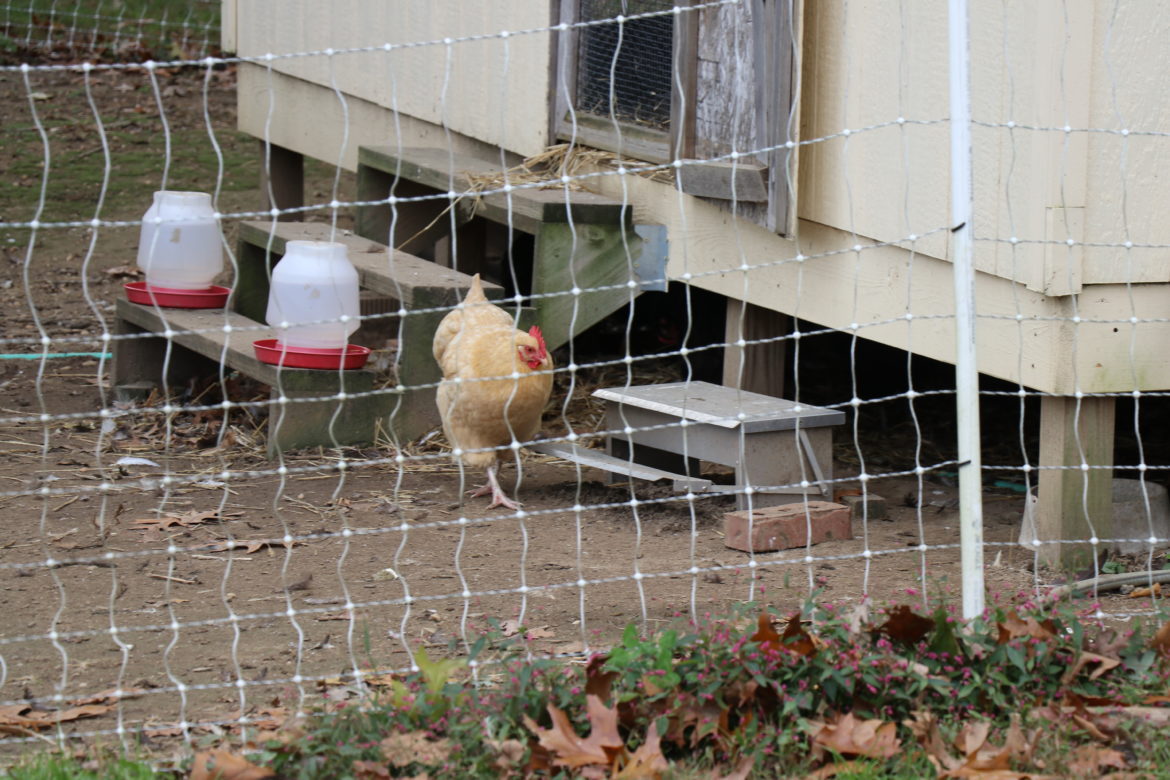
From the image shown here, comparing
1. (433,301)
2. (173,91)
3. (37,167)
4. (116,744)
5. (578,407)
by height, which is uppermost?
(173,91)

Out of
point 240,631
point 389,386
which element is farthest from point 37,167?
point 240,631

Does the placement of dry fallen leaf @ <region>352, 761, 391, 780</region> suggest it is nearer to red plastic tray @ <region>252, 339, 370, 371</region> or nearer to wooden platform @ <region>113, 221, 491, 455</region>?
wooden platform @ <region>113, 221, 491, 455</region>

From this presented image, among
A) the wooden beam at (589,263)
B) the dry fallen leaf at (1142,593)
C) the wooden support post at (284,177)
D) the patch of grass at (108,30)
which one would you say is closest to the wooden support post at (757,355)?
the wooden beam at (589,263)

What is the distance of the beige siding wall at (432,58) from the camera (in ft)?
20.6

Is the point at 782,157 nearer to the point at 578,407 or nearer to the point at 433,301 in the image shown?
the point at 433,301

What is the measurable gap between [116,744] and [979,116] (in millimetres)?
2985

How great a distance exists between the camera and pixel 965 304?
319 centimetres

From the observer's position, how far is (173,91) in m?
13.4

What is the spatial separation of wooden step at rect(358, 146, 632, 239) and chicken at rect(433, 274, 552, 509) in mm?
415

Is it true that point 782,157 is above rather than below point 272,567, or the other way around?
above

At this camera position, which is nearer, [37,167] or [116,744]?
[116,744]

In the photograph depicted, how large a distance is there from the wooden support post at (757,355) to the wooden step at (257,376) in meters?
1.44

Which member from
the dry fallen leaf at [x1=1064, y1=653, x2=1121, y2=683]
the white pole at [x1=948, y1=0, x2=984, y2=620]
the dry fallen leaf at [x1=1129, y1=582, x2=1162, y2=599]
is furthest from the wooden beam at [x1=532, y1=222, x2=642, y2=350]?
the dry fallen leaf at [x1=1064, y1=653, x2=1121, y2=683]

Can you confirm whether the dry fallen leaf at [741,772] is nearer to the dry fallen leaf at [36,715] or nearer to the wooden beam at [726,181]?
the dry fallen leaf at [36,715]
